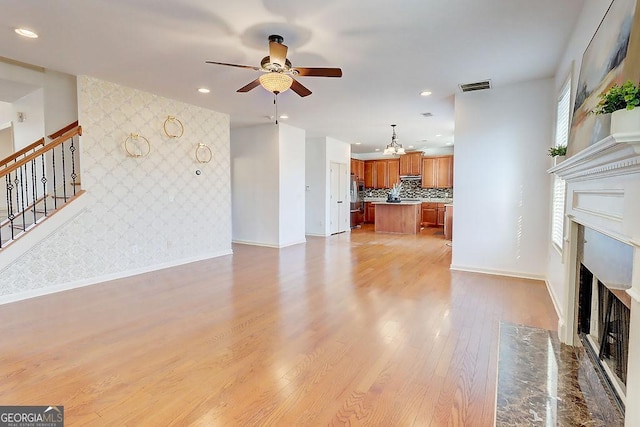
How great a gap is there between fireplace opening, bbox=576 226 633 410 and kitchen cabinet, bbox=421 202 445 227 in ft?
27.6

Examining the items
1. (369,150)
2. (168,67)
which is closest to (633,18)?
(168,67)

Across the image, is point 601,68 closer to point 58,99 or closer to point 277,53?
point 277,53

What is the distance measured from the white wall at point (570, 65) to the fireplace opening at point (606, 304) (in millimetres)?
233

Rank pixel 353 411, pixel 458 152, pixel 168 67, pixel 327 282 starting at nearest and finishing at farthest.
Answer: pixel 353 411 < pixel 168 67 < pixel 327 282 < pixel 458 152

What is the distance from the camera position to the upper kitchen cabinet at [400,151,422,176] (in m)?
10.8

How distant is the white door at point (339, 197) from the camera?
8.97m

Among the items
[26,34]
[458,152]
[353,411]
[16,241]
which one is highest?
[26,34]

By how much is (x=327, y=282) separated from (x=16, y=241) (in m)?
3.59

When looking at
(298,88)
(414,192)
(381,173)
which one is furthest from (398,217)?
(298,88)

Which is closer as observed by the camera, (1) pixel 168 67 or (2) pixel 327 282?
(1) pixel 168 67

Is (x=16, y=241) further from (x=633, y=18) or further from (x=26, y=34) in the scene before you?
(x=633, y=18)

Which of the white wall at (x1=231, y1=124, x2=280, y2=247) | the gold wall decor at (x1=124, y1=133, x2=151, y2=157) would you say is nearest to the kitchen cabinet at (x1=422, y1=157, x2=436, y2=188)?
the white wall at (x1=231, y1=124, x2=280, y2=247)

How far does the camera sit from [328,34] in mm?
3010

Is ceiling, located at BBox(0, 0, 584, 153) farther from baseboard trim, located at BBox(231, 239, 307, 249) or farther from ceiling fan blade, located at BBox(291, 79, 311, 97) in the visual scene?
baseboard trim, located at BBox(231, 239, 307, 249)
